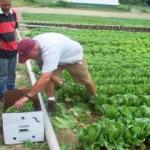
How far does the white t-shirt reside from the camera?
6.11 metres

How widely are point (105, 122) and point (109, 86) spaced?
2362 millimetres

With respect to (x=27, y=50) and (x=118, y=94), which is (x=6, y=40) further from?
(x=118, y=94)

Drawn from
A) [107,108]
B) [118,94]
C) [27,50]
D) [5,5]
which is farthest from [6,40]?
[118,94]

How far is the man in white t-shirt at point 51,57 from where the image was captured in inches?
239

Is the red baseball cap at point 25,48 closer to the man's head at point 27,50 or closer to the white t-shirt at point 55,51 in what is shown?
the man's head at point 27,50

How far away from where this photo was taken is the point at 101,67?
34.2ft

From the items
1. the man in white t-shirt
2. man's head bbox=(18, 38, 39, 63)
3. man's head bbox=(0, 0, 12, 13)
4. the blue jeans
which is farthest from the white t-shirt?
the blue jeans

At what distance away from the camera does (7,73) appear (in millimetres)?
7477

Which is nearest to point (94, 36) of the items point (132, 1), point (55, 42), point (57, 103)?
point (57, 103)

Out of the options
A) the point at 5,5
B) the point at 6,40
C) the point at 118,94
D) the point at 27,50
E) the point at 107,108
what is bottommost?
the point at 118,94

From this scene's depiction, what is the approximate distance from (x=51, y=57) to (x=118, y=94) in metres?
2.22

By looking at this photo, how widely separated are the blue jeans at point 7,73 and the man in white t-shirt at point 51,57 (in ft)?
2.44

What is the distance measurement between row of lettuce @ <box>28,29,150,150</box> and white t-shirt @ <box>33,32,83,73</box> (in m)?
0.87

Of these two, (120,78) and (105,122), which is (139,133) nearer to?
(105,122)
